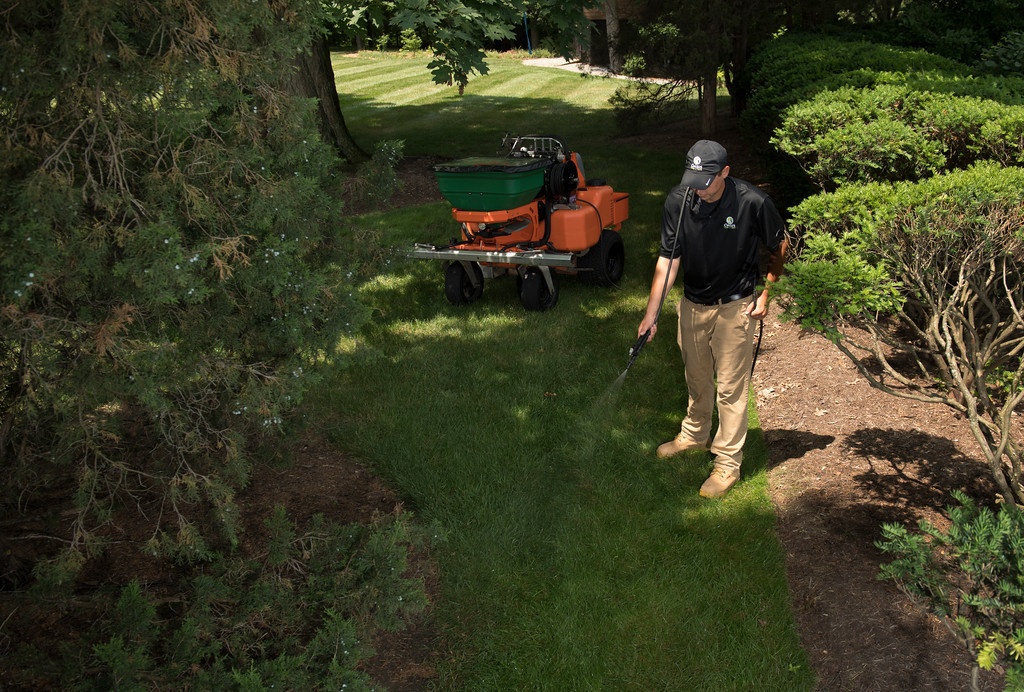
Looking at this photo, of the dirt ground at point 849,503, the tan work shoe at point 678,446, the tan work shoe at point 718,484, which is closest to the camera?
the dirt ground at point 849,503

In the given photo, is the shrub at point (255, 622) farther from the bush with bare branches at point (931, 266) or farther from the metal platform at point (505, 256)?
the metal platform at point (505, 256)

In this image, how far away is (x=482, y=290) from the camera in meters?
8.79

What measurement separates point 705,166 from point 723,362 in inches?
47.5

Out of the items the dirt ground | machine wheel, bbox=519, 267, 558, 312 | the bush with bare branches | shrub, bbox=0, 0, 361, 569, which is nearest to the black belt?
the bush with bare branches

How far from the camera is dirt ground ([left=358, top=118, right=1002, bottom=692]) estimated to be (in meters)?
4.00

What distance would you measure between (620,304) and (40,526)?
540 centimetres

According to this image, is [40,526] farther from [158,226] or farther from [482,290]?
[482,290]

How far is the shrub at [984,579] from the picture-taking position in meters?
2.82

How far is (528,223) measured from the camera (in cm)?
811

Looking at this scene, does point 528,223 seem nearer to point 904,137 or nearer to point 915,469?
point 904,137

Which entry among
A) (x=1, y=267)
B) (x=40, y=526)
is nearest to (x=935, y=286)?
(x=1, y=267)

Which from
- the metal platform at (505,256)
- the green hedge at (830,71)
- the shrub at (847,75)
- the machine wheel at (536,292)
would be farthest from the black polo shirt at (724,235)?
the green hedge at (830,71)

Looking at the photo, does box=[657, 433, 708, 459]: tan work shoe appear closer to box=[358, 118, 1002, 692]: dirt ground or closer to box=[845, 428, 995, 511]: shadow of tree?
box=[358, 118, 1002, 692]: dirt ground

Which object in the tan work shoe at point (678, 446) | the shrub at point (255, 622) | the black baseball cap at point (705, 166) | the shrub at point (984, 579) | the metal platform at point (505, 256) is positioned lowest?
the tan work shoe at point (678, 446)
